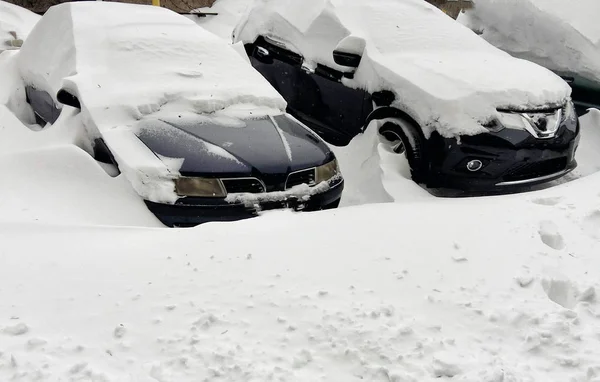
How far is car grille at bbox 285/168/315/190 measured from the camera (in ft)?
12.1

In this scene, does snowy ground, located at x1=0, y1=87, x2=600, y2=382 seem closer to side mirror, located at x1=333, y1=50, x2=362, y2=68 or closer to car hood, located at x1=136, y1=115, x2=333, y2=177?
car hood, located at x1=136, y1=115, x2=333, y2=177

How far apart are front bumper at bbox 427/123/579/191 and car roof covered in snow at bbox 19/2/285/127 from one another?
1404mm

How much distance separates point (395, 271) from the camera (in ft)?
9.12

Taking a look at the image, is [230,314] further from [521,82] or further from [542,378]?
[521,82]

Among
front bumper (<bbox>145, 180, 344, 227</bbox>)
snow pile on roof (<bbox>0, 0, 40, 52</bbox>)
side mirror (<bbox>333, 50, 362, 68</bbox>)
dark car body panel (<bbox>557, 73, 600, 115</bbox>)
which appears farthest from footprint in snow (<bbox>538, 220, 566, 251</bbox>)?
snow pile on roof (<bbox>0, 0, 40, 52</bbox>)

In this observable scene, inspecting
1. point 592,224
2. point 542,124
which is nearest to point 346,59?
point 542,124

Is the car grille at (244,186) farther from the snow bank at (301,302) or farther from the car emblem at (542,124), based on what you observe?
the car emblem at (542,124)

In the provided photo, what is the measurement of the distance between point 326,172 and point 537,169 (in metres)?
1.89

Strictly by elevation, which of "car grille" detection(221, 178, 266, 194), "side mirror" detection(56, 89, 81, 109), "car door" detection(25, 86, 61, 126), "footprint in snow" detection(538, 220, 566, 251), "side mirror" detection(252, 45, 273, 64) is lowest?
"car door" detection(25, 86, 61, 126)

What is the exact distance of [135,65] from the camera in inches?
173

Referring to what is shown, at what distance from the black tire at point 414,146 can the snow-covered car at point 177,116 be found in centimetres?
88

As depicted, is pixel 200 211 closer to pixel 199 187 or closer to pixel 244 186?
pixel 199 187

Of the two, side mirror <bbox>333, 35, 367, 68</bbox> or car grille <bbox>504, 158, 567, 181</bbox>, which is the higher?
side mirror <bbox>333, 35, 367, 68</bbox>

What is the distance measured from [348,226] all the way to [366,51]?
2.57 m
